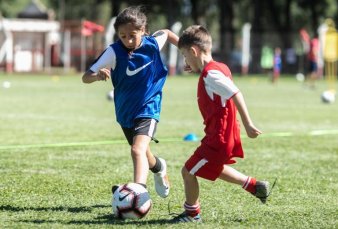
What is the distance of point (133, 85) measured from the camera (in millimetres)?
7223

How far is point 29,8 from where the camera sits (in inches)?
2589

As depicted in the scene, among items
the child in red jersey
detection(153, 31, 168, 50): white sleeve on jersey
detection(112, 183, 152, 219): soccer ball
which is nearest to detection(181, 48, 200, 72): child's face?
the child in red jersey

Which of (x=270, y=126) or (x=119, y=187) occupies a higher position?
Answer: (x=119, y=187)

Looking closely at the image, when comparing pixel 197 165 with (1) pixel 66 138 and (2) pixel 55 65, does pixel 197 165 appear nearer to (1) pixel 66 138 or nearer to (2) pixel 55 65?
(1) pixel 66 138

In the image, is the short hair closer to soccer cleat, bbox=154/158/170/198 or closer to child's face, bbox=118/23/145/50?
child's face, bbox=118/23/145/50

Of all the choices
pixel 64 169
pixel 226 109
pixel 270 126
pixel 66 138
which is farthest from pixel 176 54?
pixel 226 109

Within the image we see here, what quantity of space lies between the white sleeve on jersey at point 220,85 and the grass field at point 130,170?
105 cm

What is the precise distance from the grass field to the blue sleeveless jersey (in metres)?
0.87

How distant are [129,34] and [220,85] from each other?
1.14 metres

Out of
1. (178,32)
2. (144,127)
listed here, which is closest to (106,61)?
(144,127)

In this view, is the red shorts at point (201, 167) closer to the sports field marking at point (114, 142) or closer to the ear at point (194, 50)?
the ear at point (194, 50)

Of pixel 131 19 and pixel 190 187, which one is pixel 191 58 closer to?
pixel 131 19

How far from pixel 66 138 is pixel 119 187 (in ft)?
22.3

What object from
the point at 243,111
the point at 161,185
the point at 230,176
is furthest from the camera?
the point at 161,185
